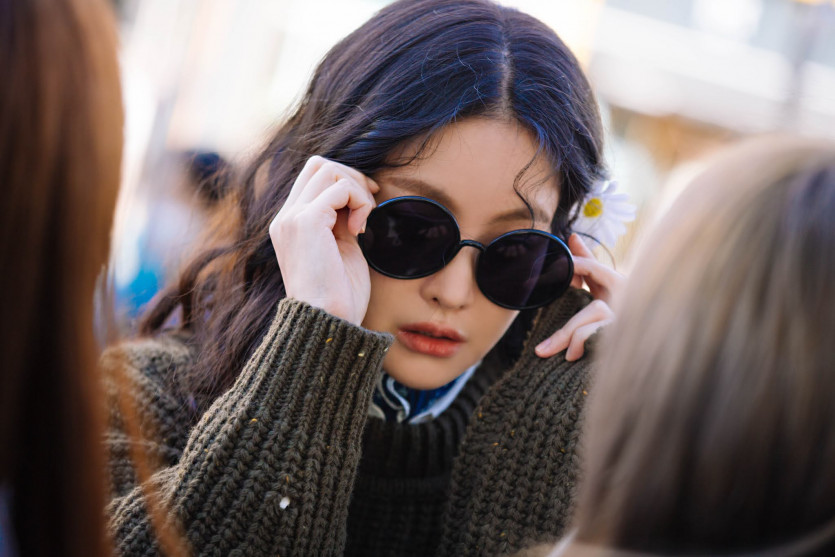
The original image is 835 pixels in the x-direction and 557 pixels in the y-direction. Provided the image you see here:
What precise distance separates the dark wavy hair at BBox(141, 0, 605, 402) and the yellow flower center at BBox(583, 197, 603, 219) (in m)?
0.05

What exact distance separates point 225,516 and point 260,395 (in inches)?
9.1

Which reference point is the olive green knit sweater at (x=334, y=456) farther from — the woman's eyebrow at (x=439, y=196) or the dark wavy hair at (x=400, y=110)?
the woman's eyebrow at (x=439, y=196)

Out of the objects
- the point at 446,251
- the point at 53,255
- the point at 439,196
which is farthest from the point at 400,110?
the point at 53,255

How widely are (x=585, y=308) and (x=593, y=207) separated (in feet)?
0.95

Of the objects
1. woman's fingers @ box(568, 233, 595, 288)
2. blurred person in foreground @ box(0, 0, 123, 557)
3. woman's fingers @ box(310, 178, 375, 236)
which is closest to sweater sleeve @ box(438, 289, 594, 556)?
woman's fingers @ box(568, 233, 595, 288)

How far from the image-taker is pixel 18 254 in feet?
2.43

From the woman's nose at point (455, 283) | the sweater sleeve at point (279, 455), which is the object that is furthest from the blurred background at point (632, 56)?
the sweater sleeve at point (279, 455)

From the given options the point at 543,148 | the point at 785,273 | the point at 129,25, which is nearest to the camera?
the point at 785,273

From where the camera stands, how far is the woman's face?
1.48 metres

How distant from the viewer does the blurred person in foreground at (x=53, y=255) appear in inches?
28.5

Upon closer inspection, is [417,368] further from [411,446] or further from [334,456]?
[334,456]

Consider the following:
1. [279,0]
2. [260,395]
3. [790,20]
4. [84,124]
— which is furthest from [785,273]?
[790,20]

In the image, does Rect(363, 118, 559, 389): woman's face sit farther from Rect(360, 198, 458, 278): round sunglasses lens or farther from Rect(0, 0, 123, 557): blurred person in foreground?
Rect(0, 0, 123, 557): blurred person in foreground

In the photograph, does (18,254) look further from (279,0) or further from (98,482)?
(279,0)
